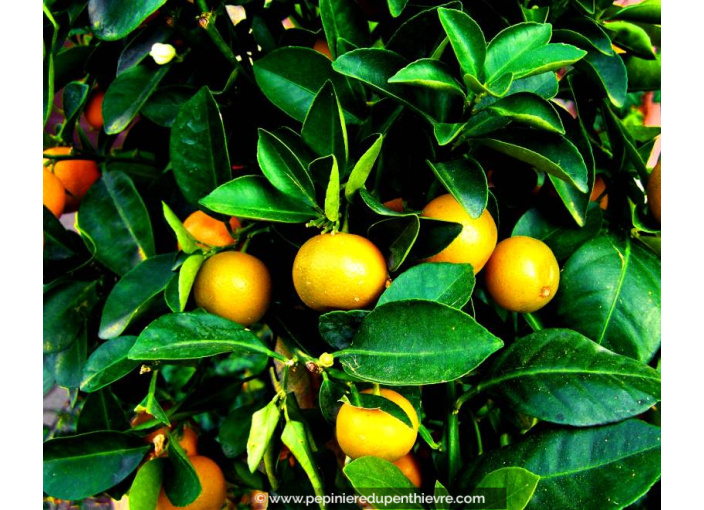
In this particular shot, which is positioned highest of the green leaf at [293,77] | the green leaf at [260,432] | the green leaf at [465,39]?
the green leaf at [465,39]

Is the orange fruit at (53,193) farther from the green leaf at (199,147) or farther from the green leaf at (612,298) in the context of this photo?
the green leaf at (612,298)

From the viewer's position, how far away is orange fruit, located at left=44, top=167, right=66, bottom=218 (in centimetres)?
73

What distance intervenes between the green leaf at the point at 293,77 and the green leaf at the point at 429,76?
0.44ft

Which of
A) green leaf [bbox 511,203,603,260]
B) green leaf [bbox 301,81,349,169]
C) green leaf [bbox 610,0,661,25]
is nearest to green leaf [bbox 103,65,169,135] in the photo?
green leaf [bbox 301,81,349,169]

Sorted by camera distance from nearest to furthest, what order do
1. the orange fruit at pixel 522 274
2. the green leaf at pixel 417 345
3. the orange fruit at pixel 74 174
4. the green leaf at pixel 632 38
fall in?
1. the green leaf at pixel 417 345
2. the orange fruit at pixel 522 274
3. the green leaf at pixel 632 38
4. the orange fruit at pixel 74 174

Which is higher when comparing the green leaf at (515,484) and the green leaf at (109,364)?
the green leaf at (109,364)

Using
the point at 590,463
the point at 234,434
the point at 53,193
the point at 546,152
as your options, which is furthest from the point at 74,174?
the point at 590,463

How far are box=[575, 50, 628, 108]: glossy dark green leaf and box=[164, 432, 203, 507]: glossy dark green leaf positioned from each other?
1.88 ft

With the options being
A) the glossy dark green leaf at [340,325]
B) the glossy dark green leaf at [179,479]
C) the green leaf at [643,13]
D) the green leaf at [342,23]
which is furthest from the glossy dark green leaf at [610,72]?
the glossy dark green leaf at [179,479]

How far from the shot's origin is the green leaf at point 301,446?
0.55 m

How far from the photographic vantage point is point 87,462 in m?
0.66

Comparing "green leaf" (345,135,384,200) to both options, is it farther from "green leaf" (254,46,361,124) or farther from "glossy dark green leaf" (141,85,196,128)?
"glossy dark green leaf" (141,85,196,128)

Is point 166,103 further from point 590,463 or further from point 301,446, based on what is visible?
point 590,463
